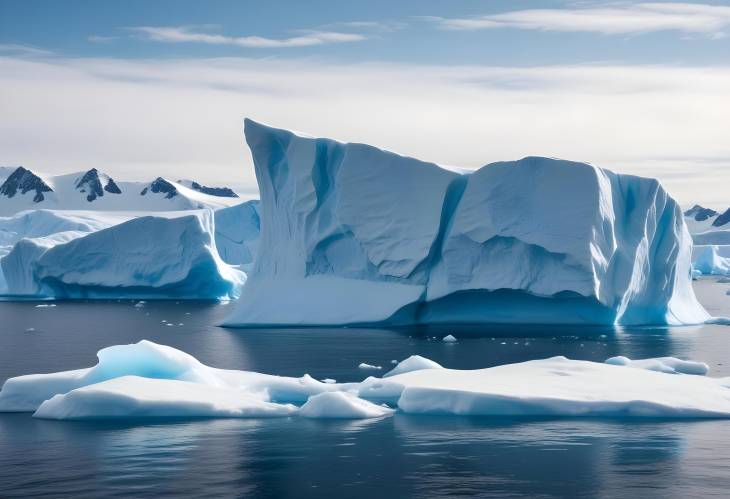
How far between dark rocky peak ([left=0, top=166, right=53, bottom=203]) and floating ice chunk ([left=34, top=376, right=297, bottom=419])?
82.4 m

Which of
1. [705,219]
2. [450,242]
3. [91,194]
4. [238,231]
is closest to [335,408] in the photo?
[450,242]

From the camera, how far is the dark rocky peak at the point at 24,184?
3674 inches

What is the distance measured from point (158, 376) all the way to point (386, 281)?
14.1 m

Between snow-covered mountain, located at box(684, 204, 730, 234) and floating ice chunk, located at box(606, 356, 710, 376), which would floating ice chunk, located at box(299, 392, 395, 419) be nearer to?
floating ice chunk, located at box(606, 356, 710, 376)

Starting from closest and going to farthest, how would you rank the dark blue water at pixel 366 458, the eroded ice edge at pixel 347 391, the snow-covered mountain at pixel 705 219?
the dark blue water at pixel 366 458 → the eroded ice edge at pixel 347 391 → the snow-covered mountain at pixel 705 219

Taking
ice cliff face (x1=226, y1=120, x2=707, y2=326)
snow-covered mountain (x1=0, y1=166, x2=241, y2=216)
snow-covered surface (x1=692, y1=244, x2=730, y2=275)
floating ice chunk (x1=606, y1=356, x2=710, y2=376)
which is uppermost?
snow-covered mountain (x1=0, y1=166, x2=241, y2=216)

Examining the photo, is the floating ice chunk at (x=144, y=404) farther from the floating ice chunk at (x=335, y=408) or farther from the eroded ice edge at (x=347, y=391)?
the floating ice chunk at (x=335, y=408)

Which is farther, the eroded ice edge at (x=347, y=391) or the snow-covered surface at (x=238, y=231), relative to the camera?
the snow-covered surface at (x=238, y=231)

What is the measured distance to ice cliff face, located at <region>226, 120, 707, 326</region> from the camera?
27750 mm

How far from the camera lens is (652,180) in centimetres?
2923

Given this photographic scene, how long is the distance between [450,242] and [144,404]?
15969 mm

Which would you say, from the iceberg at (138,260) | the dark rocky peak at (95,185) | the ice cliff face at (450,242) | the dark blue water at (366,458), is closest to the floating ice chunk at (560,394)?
the dark blue water at (366,458)

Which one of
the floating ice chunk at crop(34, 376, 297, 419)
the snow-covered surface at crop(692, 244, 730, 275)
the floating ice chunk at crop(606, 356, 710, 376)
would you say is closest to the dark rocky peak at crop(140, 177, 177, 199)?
the snow-covered surface at crop(692, 244, 730, 275)

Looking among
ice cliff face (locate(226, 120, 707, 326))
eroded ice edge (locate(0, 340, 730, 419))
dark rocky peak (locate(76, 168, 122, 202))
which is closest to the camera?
eroded ice edge (locate(0, 340, 730, 419))
